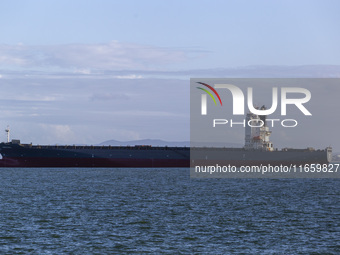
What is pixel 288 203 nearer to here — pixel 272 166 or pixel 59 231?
pixel 59 231

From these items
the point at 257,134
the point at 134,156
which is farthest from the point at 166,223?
the point at 257,134

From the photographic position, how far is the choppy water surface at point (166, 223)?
27484 millimetres

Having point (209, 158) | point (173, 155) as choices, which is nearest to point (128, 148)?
point (173, 155)

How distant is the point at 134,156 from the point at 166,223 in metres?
72.7

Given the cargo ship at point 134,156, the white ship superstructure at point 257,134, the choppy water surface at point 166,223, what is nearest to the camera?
the choppy water surface at point 166,223

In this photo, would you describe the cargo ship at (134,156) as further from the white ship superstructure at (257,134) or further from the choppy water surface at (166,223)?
the choppy water surface at (166,223)

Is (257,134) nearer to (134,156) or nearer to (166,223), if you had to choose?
(134,156)

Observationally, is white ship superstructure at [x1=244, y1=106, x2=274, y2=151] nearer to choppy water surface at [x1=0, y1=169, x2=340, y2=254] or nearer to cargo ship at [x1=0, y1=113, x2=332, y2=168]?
cargo ship at [x1=0, y1=113, x2=332, y2=168]

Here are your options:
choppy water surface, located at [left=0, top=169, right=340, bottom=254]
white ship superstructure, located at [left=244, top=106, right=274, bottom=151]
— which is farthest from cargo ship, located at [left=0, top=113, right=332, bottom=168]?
choppy water surface, located at [left=0, top=169, right=340, bottom=254]

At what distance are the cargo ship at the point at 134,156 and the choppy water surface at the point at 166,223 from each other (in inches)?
1900

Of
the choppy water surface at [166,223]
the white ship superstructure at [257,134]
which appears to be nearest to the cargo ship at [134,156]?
the white ship superstructure at [257,134]

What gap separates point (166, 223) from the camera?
3488 centimetres

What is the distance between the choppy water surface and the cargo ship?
158ft

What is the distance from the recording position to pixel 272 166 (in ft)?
401
